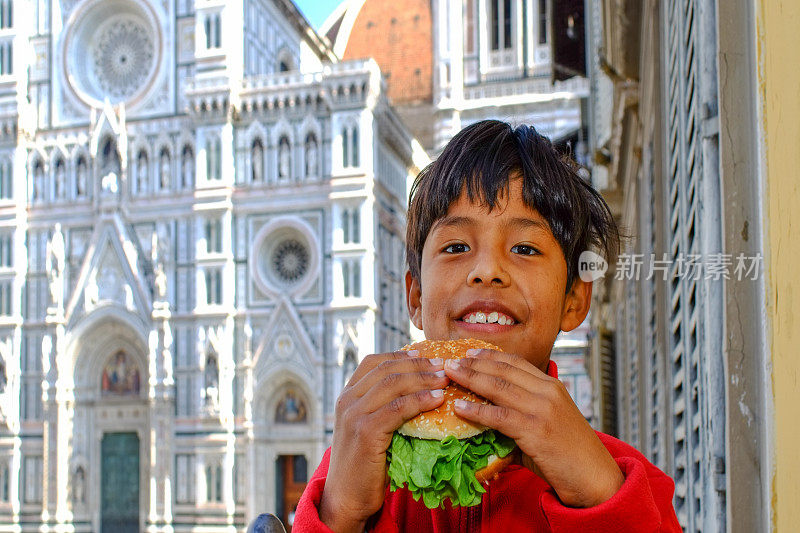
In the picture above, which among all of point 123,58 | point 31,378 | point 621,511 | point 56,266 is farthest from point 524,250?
point 123,58

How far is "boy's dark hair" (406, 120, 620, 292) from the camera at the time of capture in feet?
4.37

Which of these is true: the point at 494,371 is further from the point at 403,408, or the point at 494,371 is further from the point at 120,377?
the point at 120,377

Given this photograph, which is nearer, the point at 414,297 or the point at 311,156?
the point at 414,297

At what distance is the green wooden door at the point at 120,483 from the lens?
2328 cm

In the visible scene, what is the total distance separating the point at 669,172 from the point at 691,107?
0.93 m

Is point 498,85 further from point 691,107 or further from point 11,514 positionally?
point 691,107

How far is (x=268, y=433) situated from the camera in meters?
22.2

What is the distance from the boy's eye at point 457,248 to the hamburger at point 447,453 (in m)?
0.19

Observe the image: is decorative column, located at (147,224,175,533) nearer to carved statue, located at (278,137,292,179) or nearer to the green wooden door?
the green wooden door

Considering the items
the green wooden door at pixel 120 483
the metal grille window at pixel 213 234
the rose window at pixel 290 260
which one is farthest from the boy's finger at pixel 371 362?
the green wooden door at pixel 120 483

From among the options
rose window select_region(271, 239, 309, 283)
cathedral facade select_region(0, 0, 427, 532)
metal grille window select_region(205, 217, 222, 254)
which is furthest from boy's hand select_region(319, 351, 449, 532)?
metal grille window select_region(205, 217, 222, 254)

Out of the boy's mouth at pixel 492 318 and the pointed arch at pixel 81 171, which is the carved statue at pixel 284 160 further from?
the boy's mouth at pixel 492 318

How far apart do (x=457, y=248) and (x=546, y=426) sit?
1.18ft

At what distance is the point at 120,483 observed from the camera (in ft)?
77.2
